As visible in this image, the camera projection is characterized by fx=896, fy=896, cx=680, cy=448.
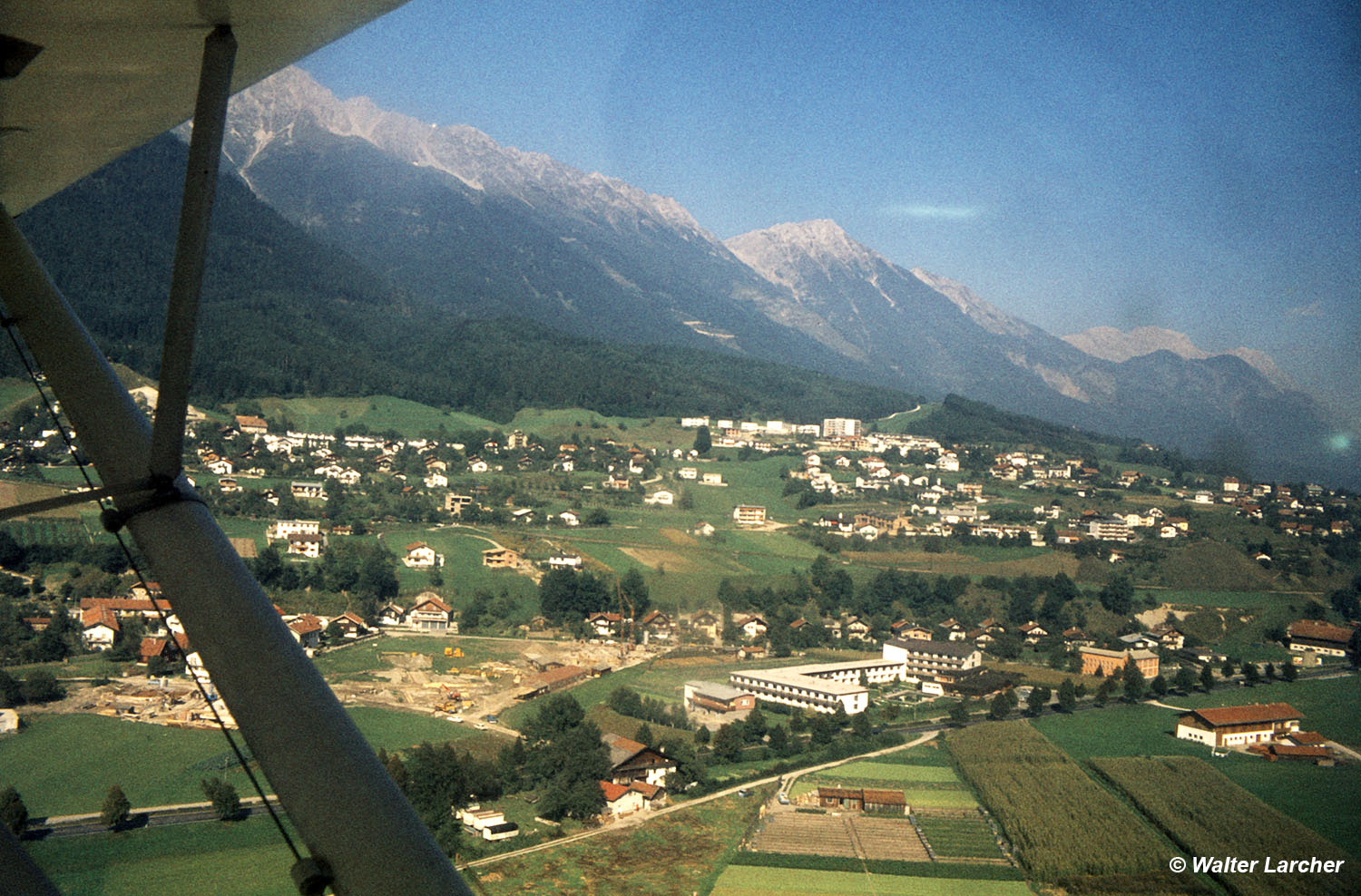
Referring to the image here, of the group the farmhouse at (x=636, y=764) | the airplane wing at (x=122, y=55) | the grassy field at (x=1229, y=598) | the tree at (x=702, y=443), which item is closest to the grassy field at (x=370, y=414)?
the tree at (x=702, y=443)

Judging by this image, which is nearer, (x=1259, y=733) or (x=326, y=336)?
(x=1259, y=733)

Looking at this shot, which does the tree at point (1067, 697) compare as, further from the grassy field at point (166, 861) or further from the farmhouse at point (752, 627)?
the grassy field at point (166, 861)

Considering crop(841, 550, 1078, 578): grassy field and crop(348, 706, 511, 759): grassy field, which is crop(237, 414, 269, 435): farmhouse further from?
crop(348, 706, 511, 759): grassy field

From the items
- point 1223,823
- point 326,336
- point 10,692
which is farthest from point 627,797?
point 326,336

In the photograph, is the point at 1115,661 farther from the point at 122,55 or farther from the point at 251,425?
the point at 251,425

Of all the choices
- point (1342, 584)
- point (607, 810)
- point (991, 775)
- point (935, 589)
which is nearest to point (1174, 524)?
point (1342, 584)

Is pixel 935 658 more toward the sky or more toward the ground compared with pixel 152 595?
more toward the ground

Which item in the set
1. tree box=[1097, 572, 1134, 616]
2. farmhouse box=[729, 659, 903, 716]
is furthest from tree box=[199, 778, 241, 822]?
tree box=[1097, 572, 1134, 616]

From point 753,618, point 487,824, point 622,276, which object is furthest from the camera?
point 622,276
